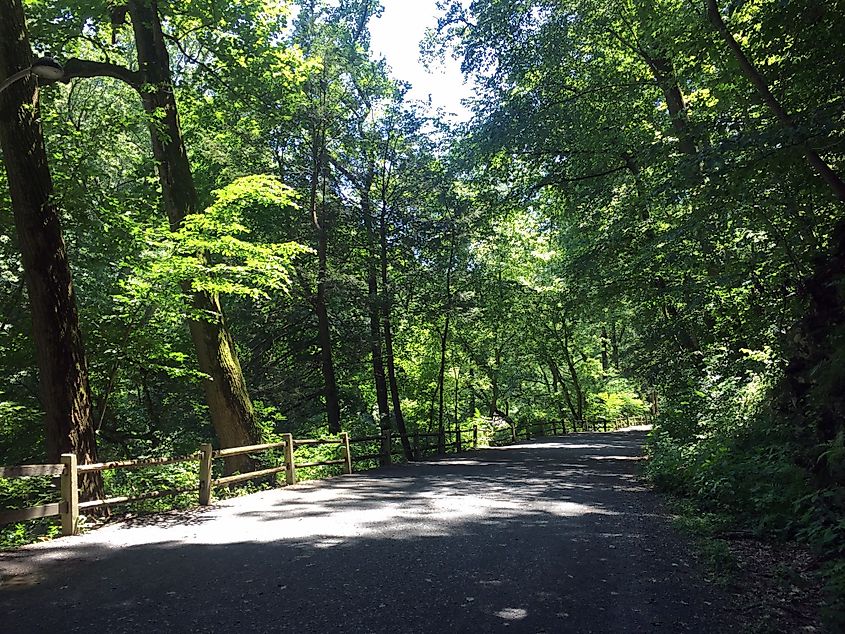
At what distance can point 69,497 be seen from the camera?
689 centimetres

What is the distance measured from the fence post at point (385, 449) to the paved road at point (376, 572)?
7699mm

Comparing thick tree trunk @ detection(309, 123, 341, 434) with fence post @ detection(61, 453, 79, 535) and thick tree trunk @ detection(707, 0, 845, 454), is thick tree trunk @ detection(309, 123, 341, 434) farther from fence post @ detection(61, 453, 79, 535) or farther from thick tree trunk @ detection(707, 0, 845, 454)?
thick tree trunk @ detection(707, 0, 845, 454)

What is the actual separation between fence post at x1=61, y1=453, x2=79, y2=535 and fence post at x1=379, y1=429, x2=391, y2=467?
385 inches

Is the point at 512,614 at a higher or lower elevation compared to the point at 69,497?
lower

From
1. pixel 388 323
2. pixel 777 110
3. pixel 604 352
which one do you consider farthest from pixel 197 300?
pixel 604 352

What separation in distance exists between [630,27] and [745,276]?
702 centimetres

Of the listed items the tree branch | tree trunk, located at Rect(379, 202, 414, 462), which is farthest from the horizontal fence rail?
the tree branch

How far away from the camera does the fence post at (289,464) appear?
463 inches

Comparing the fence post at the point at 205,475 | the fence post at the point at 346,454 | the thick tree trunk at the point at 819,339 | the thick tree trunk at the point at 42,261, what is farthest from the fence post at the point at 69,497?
the thick tree trunk at the point at 819,339

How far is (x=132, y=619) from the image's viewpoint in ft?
13.1

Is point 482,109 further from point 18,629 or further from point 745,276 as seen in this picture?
point 18,629

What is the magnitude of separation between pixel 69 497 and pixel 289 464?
17.2 feet

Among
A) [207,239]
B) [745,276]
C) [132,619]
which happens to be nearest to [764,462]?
[745,276]

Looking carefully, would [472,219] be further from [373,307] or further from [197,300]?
[197,300]
